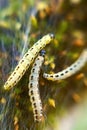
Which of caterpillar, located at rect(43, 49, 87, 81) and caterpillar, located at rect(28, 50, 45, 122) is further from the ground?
caterpillar, located at rect(43, 49, 87, 81)

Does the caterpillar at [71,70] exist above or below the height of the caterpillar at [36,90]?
above

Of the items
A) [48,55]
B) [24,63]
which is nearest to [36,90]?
[24,63]

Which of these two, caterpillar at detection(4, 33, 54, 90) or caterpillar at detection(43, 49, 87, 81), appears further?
caterpillar at detection(43, 49, 87, 81)

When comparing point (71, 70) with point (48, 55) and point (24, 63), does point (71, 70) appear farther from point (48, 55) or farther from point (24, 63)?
point (24, 63)

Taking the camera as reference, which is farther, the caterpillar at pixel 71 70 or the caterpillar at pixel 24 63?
the caterpillar at pixel 71 70

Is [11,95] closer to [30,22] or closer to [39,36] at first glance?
[39,36]
